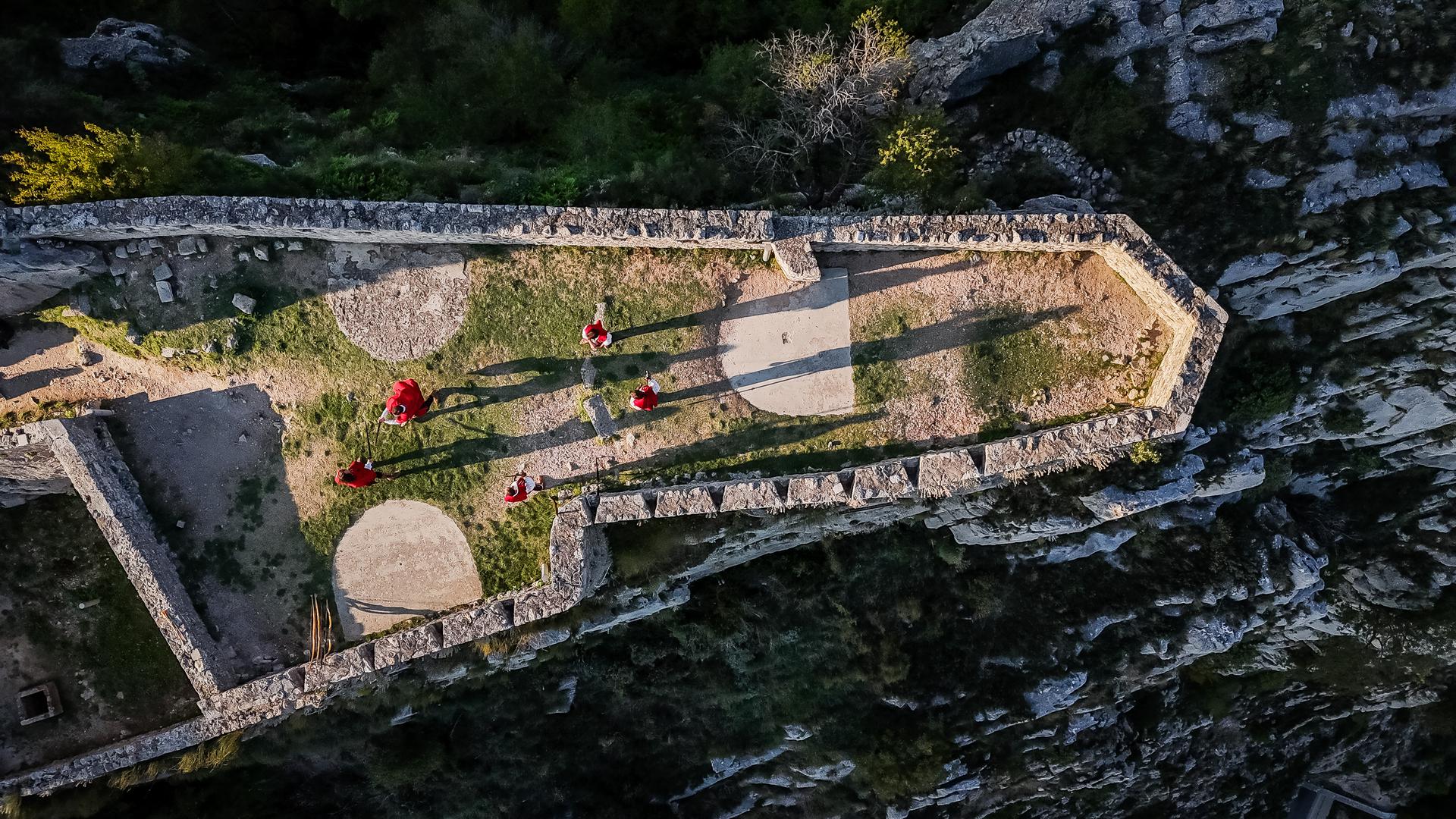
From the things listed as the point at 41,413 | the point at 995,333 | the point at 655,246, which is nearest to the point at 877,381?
the point at 995,333

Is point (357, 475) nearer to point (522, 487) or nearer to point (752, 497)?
point (522, 487)

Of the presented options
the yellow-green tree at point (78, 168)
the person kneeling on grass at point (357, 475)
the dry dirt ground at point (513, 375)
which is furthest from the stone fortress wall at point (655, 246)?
the person kneeling on grass at point (357, 475)

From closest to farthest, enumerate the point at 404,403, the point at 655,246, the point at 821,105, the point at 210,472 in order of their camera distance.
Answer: the point at 404,403 < the point at 655,246 < the point at 210,472 < the point at 821,105

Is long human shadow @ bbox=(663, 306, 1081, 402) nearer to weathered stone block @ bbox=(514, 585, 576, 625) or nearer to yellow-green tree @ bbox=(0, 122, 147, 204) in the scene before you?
weathered stone block @ bbox=(514, 585, 576, 625)

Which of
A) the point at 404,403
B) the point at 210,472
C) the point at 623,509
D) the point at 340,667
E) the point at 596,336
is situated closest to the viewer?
the point at 404,403

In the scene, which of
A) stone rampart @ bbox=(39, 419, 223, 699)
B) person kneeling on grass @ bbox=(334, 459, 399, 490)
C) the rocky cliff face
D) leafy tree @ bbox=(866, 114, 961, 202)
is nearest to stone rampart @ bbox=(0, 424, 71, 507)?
stone rampart @ bbox=(39, 419, 223, 699)
